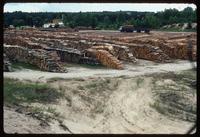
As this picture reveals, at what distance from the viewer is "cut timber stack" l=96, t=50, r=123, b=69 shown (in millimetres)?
15625

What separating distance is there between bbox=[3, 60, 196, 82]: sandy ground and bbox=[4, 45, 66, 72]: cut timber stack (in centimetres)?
52

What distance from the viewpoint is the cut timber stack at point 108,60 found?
51.3 ft

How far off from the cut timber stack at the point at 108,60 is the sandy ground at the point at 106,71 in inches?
14.5

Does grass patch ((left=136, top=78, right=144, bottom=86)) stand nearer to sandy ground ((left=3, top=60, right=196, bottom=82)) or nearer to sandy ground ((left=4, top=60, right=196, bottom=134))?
sandy ground ((left=4, top=60, right=196, bottom=134))

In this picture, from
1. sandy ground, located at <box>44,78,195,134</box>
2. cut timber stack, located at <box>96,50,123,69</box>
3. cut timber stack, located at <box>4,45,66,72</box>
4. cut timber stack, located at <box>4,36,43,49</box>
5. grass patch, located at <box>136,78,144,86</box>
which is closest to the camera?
sandy ground, located at <box>44,78,195,134</box>

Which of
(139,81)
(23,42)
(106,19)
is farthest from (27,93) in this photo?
(106,19)

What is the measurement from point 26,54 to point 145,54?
244 inches

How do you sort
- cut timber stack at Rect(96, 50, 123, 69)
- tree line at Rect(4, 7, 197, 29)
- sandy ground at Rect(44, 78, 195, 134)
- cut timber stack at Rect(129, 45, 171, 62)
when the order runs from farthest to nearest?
1. tree line at Rect(4, 7, 197, 29)
2. cut timber stack at Rect(129, 45, 171, 62)
3. cut timber stack at Rect(96, 50, 123, 69)
4. sandy ground at Rect(44, 78, 195, 134)

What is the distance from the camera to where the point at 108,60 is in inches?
632

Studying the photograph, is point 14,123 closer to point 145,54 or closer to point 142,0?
point 142,0

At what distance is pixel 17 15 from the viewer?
42906 mm

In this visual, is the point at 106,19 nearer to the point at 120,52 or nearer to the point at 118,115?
the point at 120,52

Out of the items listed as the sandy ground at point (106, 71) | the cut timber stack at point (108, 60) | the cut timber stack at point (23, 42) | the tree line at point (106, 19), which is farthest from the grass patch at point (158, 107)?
the tree line at point (106, 19)

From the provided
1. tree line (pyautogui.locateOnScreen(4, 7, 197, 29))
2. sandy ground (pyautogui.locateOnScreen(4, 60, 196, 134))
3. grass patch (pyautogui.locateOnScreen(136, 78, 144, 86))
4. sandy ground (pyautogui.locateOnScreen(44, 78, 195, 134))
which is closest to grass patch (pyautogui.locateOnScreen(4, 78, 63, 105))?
sandy ground (pyautogui.locateOnScreen(4, 60, 196, 134))
